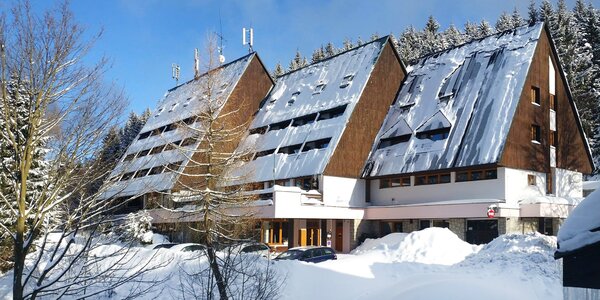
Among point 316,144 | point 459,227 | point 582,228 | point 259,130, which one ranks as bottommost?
point 459,227

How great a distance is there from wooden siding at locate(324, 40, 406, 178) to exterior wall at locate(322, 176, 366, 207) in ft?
1.42

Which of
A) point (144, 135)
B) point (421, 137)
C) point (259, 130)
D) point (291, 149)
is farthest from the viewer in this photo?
point (144, 135)

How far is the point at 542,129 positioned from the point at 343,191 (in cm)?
1274

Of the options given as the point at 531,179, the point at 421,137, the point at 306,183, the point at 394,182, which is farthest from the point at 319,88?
the point at 531,179

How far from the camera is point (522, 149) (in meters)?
31.9

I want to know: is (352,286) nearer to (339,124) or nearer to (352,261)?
(352,261)

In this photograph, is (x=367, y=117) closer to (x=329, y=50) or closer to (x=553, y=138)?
(x=553, y=138)

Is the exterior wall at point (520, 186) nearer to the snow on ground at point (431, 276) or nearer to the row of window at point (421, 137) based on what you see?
the row of window at point (421, 137)

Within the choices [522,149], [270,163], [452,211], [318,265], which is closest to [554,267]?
[318,265]

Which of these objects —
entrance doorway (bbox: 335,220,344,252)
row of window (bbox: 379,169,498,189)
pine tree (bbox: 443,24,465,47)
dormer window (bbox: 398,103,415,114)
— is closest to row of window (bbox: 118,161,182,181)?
entrance doorway (bbox: 335,220,344,252)

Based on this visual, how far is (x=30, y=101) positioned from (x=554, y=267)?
16023mm

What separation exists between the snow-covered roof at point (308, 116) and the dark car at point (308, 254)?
9274 millimetres

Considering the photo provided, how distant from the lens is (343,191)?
A: 3616 cm

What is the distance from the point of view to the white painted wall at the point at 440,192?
30719 mm
